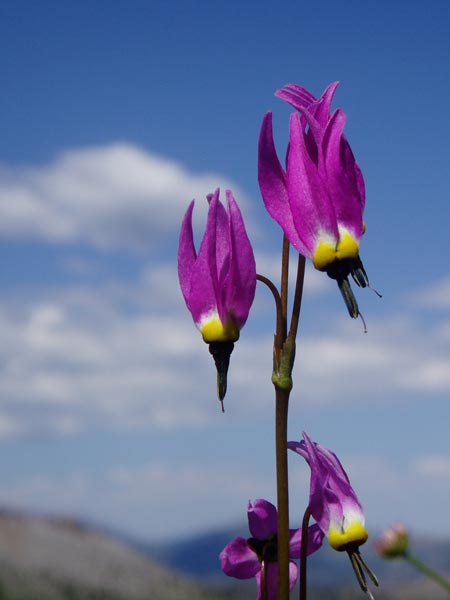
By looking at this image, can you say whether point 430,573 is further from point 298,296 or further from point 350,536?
point 298,296

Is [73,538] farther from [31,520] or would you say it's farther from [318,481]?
[318,481]

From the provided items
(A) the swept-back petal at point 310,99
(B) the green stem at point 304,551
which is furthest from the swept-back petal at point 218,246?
(B) the green stem at point 304,551

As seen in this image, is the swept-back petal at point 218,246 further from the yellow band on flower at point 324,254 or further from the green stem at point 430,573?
the green stem at point 430,573

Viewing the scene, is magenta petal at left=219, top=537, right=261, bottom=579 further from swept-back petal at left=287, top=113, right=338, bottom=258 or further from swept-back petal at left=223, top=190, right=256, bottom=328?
swept-back petal at left=287, top=113, right=338, bottom=258

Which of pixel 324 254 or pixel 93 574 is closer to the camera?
pixel 324 254

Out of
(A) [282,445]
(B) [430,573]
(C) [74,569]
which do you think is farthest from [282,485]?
(C) [74,569]

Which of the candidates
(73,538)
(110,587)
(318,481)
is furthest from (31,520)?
(318,481)

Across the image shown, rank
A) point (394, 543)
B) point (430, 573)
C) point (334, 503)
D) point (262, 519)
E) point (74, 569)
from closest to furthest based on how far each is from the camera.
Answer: point (334, 503) → point (262, 519) → point (430, 573) → point (394, 543) → point (74, 569)
